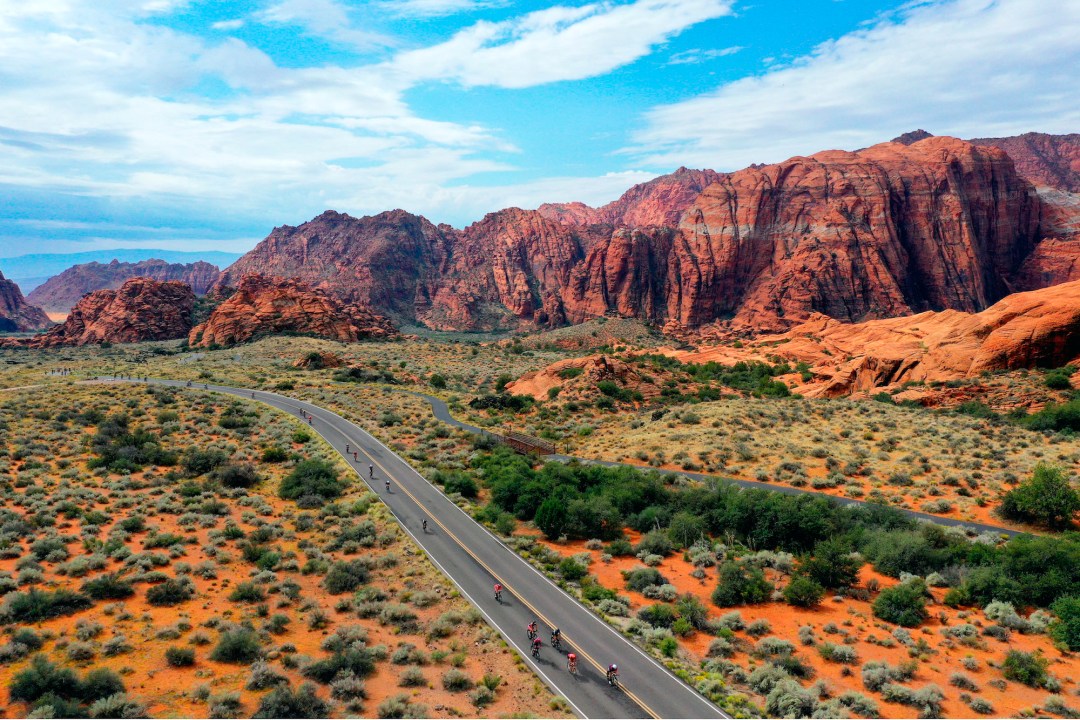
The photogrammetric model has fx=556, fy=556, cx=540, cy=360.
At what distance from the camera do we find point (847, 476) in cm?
→ 3959

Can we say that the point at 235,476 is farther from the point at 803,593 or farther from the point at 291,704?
the point at 803,593

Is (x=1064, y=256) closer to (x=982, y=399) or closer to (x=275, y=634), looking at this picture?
(x=982, y=399)

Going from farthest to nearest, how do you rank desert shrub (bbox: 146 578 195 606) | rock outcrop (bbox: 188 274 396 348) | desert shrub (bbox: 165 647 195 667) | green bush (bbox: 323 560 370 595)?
rock outcrop (bbox: 188 274 396 348)
green bush (bbox: 323 560 370 595)
desert shrub (bbox: 146 578 195 606)
desert shrub (bbox: 165 647 195 667)

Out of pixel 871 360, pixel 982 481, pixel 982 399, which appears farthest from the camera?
pixel 871 360

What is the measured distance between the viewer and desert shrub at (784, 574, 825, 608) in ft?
78.0

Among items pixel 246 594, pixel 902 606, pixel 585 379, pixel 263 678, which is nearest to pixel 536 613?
pixel 263 678

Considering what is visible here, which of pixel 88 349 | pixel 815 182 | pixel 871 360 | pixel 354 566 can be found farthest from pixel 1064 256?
pixel 88 349

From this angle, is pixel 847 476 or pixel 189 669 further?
pixel 847 476

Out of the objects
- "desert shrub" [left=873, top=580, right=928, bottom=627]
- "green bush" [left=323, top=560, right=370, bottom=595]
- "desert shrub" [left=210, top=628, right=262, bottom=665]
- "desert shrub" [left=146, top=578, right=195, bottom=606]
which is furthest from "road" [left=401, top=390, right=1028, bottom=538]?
"desert shrub" [left=146, top=578, right=195, bottom=606]

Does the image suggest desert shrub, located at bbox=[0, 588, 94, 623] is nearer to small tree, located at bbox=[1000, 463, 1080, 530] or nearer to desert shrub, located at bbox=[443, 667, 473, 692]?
desert shrub, located at bbox=[443, 667, 473, 692]

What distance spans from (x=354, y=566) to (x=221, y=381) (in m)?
59.4

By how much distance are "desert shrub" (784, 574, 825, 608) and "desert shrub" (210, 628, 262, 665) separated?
2106 centimetres

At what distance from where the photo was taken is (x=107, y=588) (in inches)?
862

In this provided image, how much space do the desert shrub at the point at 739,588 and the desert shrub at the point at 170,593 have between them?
22.2m
